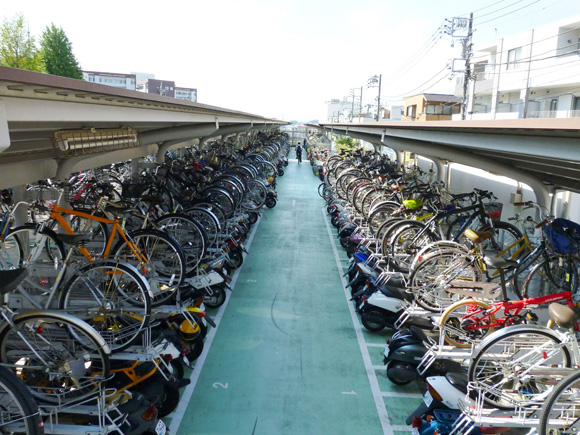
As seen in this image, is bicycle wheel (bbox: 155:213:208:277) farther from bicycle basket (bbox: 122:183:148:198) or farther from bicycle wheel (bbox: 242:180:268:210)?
bicycle wheel (bbox: 242:180:268:210)

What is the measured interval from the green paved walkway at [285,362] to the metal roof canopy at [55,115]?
254 cm

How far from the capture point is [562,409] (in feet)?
8.22

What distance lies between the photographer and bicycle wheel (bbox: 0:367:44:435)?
233 centimetres

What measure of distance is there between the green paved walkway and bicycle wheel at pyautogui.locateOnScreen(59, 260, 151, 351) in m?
0.88

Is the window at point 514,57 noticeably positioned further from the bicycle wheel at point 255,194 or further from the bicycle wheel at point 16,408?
the bicycle wheel at point 16,408

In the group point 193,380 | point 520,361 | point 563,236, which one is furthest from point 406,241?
point 193,380

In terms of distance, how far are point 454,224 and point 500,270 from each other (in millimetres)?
2432

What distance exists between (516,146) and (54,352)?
12.1ft

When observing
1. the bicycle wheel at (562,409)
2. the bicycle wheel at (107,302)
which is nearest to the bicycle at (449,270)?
the bicycle wheel at (562,409)

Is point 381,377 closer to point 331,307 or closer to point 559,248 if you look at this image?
point 331,307

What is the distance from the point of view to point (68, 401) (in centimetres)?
293

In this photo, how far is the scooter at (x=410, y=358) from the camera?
3.97 m

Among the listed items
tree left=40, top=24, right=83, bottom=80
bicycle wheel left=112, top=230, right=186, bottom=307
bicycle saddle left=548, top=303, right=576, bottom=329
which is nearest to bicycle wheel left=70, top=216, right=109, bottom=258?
bicycle wheel left=112, top=230, right=186, bottom=307

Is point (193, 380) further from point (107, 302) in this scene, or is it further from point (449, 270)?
point (449, 270)
